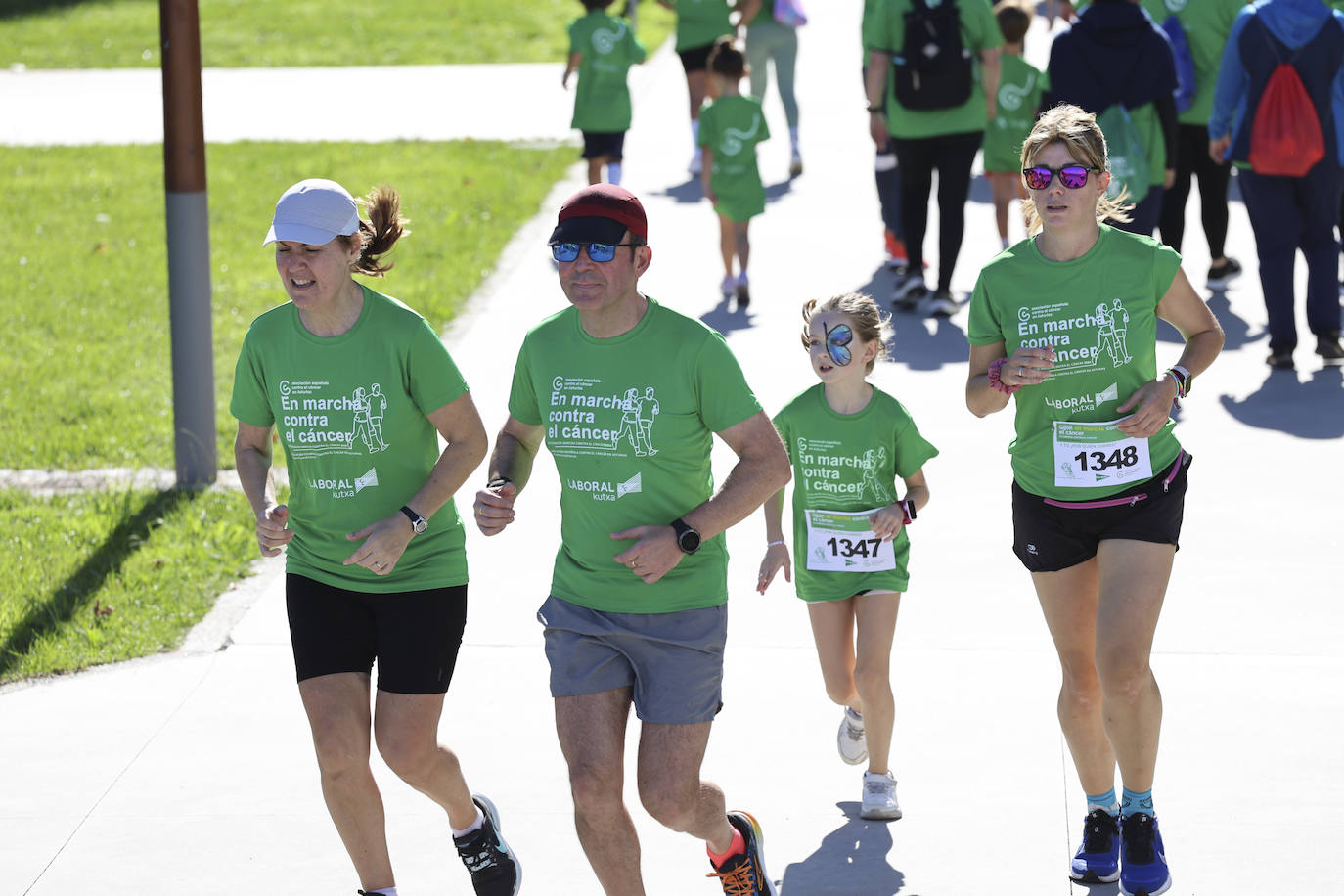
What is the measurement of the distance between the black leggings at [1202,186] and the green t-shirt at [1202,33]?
127mm

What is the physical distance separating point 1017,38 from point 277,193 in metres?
6.46

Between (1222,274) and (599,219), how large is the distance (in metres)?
7.94

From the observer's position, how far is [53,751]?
18.7 ft

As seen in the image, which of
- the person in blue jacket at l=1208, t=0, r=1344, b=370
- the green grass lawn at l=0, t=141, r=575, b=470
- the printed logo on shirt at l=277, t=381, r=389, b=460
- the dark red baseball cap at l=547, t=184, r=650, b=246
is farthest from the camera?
the green grass lawn at l=0, t=141, r=575, b=470

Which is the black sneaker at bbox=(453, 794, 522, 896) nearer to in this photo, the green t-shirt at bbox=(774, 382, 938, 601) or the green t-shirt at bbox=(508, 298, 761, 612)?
the green t-shirt at bbox=(508, 298, 761, 612)

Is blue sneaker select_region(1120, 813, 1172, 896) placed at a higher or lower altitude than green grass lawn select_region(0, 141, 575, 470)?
lower

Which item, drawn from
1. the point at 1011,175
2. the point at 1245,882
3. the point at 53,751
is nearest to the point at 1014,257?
the point at 1245,882

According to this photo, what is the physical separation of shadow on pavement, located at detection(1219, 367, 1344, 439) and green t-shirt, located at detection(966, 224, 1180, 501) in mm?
4190

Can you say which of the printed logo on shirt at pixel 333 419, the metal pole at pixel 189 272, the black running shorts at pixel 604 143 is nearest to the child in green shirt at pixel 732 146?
the black running shorts at pixel 604 143

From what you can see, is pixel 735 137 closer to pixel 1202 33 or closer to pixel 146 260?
pixel 1202 33

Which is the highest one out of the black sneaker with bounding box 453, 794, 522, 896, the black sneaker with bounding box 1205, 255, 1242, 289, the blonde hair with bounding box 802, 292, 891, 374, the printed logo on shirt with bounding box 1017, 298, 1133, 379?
the black sneaker with bounding box 1205, 255, 1242, 289

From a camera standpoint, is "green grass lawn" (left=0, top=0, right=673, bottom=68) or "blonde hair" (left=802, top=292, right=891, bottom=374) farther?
"green grass lawn" (left=0, top=0, right=673, bottom=68)

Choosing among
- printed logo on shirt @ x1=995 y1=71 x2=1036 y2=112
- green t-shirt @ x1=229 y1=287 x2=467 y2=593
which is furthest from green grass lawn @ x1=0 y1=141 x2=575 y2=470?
green t-shirt @ x1=229 y1=287 x2=467 y2=593

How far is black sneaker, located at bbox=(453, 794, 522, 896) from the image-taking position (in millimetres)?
4621
